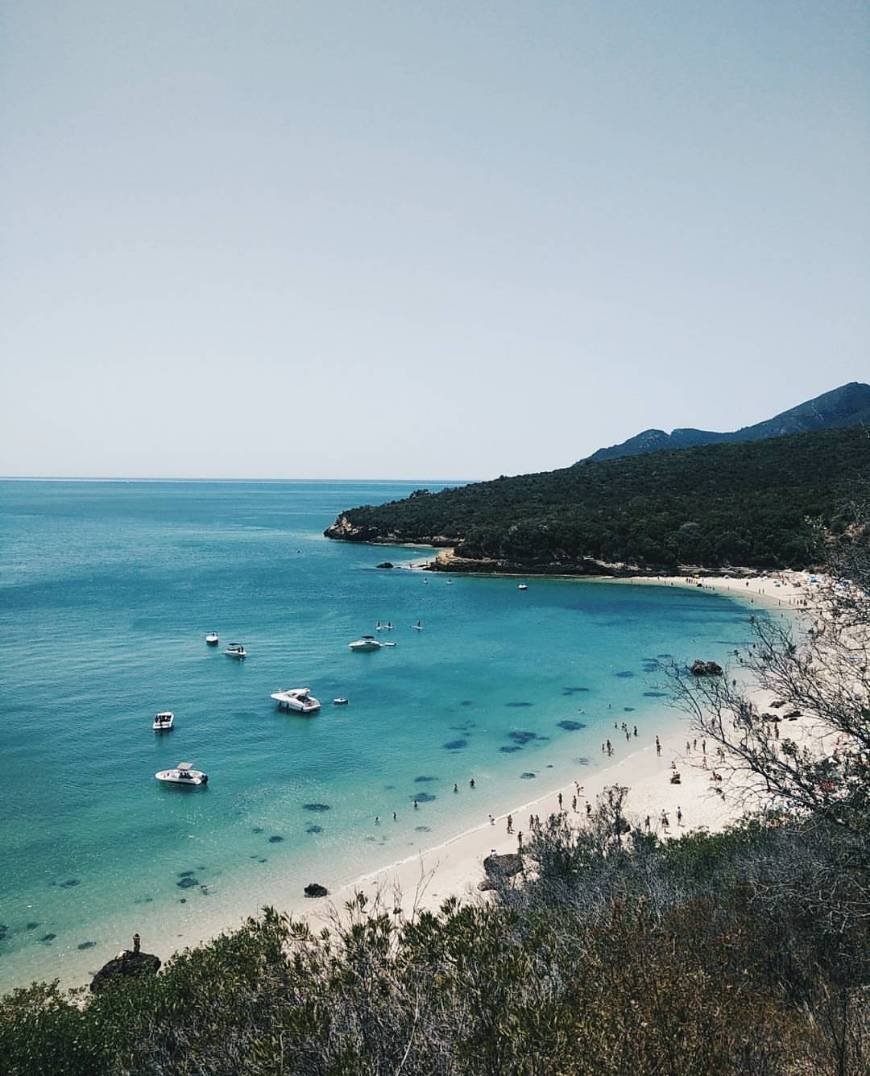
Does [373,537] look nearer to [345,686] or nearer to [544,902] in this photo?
[345,686]

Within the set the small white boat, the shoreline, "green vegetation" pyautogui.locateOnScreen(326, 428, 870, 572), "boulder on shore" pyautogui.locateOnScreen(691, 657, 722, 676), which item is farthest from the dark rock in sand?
"green vegetation" pyautogui.locateOnScreen(326, 428, 870, 572)

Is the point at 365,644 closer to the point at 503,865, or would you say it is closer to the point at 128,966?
the point at 503,865

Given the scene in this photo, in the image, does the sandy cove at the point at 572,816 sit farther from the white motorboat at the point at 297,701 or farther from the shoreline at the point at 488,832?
the white motorboat at the point at 297,701

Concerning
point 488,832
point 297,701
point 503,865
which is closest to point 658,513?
point 297,701

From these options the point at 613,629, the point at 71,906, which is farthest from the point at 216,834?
the point at 613,629

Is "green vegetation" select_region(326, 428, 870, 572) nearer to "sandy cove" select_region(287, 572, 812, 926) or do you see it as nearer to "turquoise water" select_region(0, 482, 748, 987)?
"turquoise water" select_region(0, 482, 748, 987)

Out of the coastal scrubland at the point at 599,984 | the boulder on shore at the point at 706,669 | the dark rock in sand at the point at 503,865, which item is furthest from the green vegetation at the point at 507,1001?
the boulder on shore at the point at 706,669
